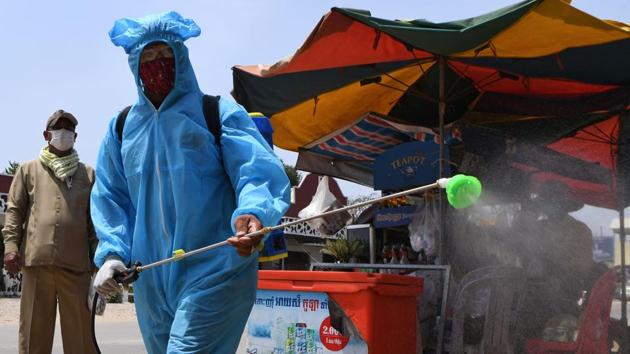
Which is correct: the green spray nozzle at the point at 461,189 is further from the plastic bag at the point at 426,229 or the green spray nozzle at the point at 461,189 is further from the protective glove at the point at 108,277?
the plastic bag at the point at 426,229

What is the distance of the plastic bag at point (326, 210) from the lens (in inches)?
356

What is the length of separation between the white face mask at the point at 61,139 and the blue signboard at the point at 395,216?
131 inches

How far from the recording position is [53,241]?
16.9 feet

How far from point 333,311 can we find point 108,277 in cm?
205

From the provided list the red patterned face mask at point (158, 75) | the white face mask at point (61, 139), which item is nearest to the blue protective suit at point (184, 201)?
the red patterned face mask at point (158, 75)

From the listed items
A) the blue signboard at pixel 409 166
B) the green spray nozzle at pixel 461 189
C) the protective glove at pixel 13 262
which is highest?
the blue signboard at pixel 409 166

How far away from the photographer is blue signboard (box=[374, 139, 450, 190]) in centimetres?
706

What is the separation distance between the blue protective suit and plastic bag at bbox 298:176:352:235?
5.74 metres

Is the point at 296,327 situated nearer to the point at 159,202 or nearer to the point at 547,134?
the point at 159,202

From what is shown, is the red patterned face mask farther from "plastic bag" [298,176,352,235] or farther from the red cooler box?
"plastic bag" [298,176,352,235]

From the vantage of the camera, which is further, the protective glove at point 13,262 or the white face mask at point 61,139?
the white face mask at point 61,139

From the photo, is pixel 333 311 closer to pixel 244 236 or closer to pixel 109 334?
pixel 244 236

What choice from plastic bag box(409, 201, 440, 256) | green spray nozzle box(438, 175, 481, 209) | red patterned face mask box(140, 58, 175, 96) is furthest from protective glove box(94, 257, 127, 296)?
plastic bag box(409, 201, 440, 256)

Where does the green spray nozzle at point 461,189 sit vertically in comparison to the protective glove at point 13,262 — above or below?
above
